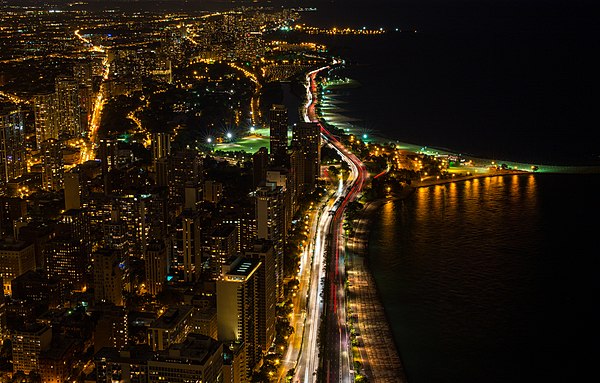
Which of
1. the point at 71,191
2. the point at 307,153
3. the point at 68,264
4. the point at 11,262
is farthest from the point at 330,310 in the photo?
the point at 307,153

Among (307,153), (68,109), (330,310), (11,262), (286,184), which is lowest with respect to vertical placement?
(330,310)

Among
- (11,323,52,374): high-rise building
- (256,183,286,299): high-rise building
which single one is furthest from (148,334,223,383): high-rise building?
(256,183,286,299): high-rise building

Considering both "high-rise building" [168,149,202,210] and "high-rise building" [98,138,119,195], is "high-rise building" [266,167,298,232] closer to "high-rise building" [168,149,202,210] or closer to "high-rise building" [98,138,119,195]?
"high-rise building" [168,149,202,210]

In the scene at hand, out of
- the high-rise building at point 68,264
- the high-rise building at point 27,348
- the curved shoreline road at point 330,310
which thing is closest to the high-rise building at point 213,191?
the curved shoreline road at point 330,310

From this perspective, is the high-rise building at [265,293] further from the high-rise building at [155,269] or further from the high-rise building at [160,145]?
the high-rise building at [160,145]

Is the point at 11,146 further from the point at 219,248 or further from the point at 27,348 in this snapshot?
the point at 27,348

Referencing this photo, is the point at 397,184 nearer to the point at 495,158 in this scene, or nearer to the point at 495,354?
the point at 495,158

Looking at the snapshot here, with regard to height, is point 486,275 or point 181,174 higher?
point 181,174
